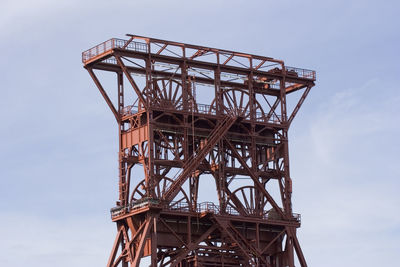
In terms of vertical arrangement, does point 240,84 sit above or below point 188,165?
above

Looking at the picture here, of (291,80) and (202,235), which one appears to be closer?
(202,235)

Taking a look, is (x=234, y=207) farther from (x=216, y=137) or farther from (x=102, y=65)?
(x=102, y=65)

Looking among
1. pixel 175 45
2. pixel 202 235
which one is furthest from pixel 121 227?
pixel 175 45

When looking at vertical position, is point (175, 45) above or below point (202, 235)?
above

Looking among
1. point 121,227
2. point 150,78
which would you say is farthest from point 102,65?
point 121,227

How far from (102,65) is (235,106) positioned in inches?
472

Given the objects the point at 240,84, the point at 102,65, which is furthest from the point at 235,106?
the point at 102,65

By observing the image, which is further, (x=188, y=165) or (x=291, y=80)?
(x=291, y=80)

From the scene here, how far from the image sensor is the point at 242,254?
13350 centimetres

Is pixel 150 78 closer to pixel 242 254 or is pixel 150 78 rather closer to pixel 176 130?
pixel 176 130

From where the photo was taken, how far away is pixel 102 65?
133250 mm

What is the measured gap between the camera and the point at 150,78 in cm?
13175

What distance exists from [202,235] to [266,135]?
12078mm

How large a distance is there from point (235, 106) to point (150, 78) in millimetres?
9303
